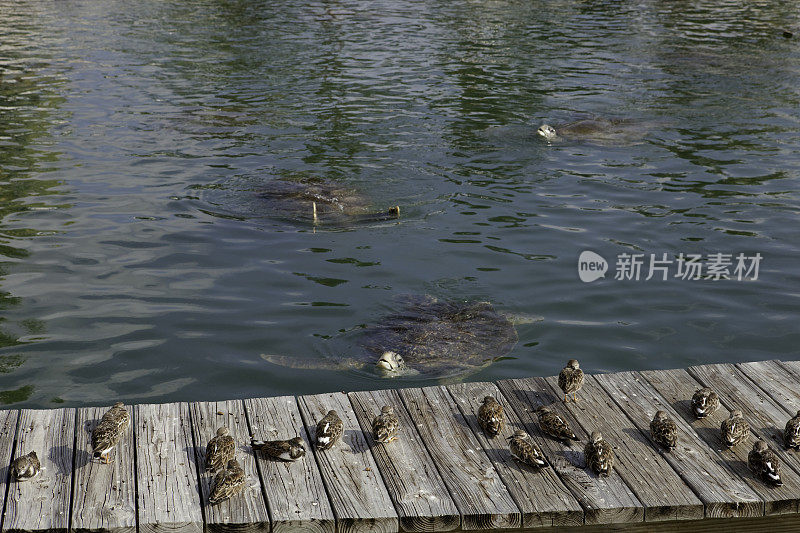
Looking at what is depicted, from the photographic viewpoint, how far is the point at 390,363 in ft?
31.3

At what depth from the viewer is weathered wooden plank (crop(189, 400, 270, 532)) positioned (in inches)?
236

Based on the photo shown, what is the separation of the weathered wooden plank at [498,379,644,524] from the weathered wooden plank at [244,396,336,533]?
1.80 m

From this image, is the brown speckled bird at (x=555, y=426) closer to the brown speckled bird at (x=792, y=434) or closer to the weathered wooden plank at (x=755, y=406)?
the weathered wooden plank at (x=755, y=406)

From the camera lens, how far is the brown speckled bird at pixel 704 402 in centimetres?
727

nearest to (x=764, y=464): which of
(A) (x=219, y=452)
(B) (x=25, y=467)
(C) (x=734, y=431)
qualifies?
(C) (x=734, y=431)

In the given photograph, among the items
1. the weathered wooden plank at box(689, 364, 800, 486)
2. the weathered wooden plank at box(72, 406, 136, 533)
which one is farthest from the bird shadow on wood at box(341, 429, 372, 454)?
the weathered wooden plank at box(689, 364, 800, 486)

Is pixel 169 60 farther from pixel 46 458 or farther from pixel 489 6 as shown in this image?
pixel 46 458

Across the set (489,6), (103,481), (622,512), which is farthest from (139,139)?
(489,6)

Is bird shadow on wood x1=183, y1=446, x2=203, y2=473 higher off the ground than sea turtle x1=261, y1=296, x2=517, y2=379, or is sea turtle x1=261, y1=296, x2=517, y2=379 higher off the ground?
bird shadow on wood x1=183, y1=446, x2=203, y2=473

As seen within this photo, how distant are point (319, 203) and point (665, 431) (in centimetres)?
917

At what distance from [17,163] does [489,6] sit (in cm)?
2688

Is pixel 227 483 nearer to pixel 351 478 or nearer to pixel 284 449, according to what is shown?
pixel 284 449

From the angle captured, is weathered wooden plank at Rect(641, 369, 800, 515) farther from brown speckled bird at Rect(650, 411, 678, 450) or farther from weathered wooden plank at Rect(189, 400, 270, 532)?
weathered wooden plank at Rect(189, 400, 270, 532)

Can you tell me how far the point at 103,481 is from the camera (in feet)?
20.9
